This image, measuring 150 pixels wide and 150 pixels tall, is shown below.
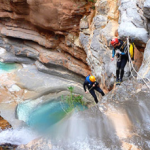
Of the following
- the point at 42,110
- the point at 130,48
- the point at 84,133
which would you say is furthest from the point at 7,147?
the point at 42,110

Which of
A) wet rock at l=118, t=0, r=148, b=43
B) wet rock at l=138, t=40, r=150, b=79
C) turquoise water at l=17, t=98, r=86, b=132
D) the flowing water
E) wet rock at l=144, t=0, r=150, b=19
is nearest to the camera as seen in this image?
the flowing water

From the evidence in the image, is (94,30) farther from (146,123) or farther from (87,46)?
(146,123)

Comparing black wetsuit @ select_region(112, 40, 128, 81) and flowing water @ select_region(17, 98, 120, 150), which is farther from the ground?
black wetsuit @ select_region(112, 40, 128, 81)

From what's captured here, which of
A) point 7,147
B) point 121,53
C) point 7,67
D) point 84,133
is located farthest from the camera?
point 7,67

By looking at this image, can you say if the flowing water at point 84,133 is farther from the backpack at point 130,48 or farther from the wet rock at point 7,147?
the backpack at point 130,48

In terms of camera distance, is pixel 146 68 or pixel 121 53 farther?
pixel 121 53

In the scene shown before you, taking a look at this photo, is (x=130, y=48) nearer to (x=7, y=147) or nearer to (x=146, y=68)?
(x=146, y=68)

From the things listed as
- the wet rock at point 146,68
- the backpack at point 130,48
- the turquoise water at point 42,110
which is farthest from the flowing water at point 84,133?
the turquoise water at point 42,110

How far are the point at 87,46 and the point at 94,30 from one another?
0.85 m

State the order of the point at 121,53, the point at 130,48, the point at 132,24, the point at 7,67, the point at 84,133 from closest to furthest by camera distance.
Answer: the point at 84,133 → the point at 130,48 → the point at 121,53 → the point at 132,24 → the point at 7,67

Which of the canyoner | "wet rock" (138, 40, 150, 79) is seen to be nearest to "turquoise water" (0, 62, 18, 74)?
the canyoner

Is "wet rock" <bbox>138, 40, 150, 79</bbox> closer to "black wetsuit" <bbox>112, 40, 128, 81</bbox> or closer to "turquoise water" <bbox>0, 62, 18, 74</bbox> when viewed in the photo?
"black wetsuit" <bbox>112, 40, 128, 81</bbox>

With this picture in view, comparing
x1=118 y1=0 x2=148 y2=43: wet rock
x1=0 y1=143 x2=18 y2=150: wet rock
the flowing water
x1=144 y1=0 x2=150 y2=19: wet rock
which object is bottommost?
x1=0 y1=143 x2=18 y2=150: wet rock

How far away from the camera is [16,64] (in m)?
12.4
